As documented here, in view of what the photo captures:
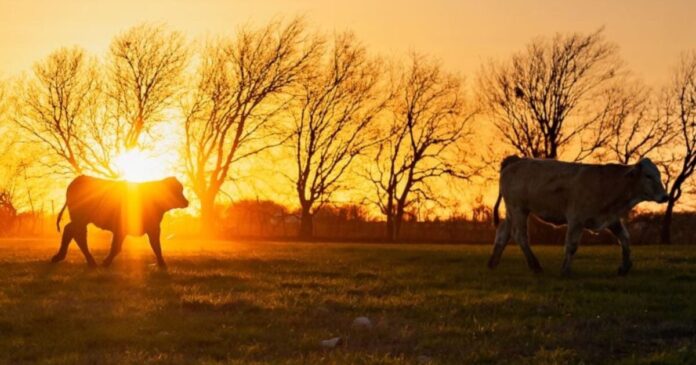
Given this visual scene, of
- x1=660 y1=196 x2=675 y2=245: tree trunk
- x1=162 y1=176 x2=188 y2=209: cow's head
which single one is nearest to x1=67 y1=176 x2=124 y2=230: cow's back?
x1=162 y1=176 x2=188 y2=209: cow's head

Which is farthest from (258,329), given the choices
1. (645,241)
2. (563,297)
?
(645,241)

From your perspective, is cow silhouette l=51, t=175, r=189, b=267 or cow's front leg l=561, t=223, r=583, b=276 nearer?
cow's front leg l=561, t=223, r=583, b=276

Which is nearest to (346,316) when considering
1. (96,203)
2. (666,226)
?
(96,203)

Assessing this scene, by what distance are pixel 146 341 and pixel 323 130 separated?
51.1 meters

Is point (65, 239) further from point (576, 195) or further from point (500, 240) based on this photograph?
point (576, 195)

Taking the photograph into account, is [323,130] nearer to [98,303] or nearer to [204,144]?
[204,144]

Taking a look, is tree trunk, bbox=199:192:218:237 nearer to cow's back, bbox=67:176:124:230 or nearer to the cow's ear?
cow's back, bbox=67:176:124:230

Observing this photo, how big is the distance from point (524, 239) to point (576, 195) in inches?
59.9

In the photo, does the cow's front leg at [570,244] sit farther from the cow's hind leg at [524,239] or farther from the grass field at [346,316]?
the cow's hind leg at [524,239]

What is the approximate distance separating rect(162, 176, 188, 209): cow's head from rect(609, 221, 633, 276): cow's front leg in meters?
9.49

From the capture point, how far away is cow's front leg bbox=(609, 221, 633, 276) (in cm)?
1620

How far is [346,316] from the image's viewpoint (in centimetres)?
1069

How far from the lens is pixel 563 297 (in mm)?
12305

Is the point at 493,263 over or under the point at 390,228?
under
